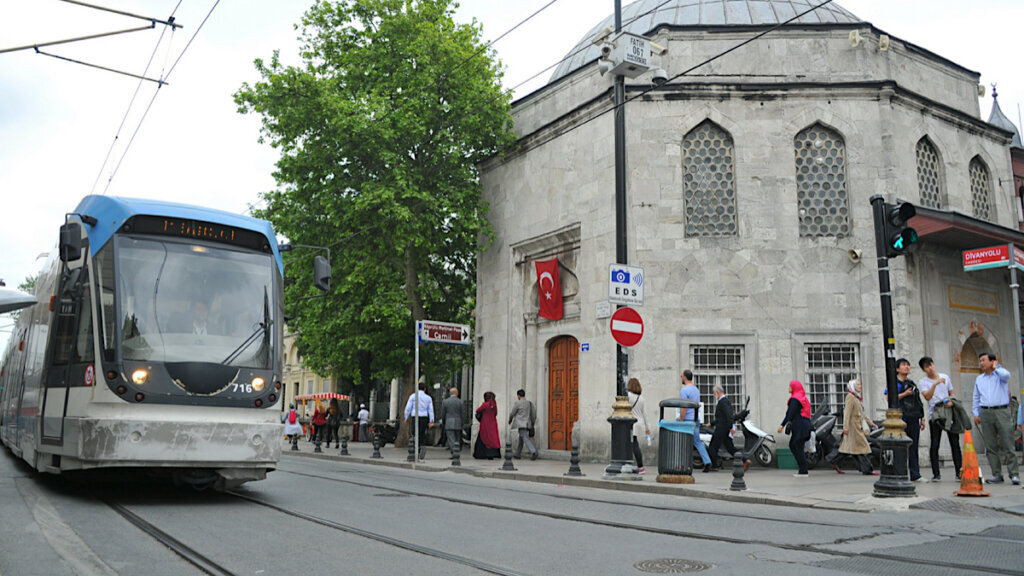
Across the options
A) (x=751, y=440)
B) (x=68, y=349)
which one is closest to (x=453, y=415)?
(x=751, y=440)

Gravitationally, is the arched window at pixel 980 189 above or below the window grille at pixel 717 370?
above

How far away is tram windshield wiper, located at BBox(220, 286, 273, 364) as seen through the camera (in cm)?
912

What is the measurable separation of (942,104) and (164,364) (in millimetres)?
18044

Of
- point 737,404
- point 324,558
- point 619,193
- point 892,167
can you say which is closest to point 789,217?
point 892,167

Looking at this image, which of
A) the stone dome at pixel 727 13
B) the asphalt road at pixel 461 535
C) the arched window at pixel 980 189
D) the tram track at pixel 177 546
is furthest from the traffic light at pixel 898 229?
the stone dome at pixel 727 13

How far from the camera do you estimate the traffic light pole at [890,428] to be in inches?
383

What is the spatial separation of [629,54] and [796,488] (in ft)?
24.1

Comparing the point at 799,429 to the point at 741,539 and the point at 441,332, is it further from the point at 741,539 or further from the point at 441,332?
the point at 441,332

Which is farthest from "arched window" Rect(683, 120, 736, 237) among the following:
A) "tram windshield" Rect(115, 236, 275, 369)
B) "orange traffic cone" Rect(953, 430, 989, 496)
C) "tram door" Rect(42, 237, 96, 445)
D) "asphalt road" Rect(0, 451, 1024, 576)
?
"tram door" Rect(42, 237, 96, 445)

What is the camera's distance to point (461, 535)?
7.24 meters

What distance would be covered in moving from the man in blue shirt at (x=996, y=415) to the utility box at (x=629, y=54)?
272 inches

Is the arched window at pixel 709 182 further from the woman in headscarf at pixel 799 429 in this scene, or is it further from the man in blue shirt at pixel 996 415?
the man in blue shirt at pixel 996 415

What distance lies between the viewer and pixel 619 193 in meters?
13.6

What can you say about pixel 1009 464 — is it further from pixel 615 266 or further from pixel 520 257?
pixel 520 257
